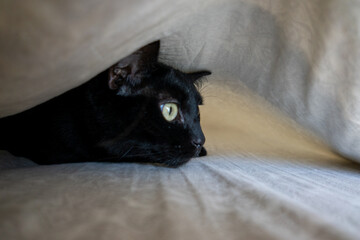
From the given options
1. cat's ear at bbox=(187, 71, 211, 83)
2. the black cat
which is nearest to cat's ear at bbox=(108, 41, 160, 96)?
the black cat

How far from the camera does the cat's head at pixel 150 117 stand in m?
0.73

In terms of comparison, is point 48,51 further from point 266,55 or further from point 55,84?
point 266,55

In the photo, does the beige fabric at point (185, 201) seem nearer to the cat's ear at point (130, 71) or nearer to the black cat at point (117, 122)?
the black cat at point (117, 122)

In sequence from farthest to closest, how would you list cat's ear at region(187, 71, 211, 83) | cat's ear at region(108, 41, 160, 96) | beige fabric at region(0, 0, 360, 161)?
cat's ear at region(187, 71, 211, 83), cat's ear at region(108, 41, 160, 96), beige fabric at region(0, 0, 360, 161)

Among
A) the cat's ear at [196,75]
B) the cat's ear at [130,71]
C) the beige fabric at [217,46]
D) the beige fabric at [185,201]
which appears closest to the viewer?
the beige fabric at [185,201]

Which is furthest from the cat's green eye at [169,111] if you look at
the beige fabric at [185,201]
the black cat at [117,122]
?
the beige fabric at [185,201]

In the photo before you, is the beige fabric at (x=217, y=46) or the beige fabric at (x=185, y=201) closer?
the beige fabric at (x=185, y=201)

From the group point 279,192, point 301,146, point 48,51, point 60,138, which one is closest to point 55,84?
point 48,51

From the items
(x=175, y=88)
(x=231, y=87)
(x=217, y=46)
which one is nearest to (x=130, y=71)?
(x=175, y=88)

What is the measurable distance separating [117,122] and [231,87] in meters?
0.39

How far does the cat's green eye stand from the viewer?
29.5 inches

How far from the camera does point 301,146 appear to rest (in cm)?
104

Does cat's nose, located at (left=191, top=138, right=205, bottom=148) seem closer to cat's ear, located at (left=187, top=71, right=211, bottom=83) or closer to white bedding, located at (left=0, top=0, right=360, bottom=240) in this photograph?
white bedding, located at (left=0, top=0, right=360, bottom=240)

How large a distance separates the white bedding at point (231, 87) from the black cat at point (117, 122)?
0.05 metres
